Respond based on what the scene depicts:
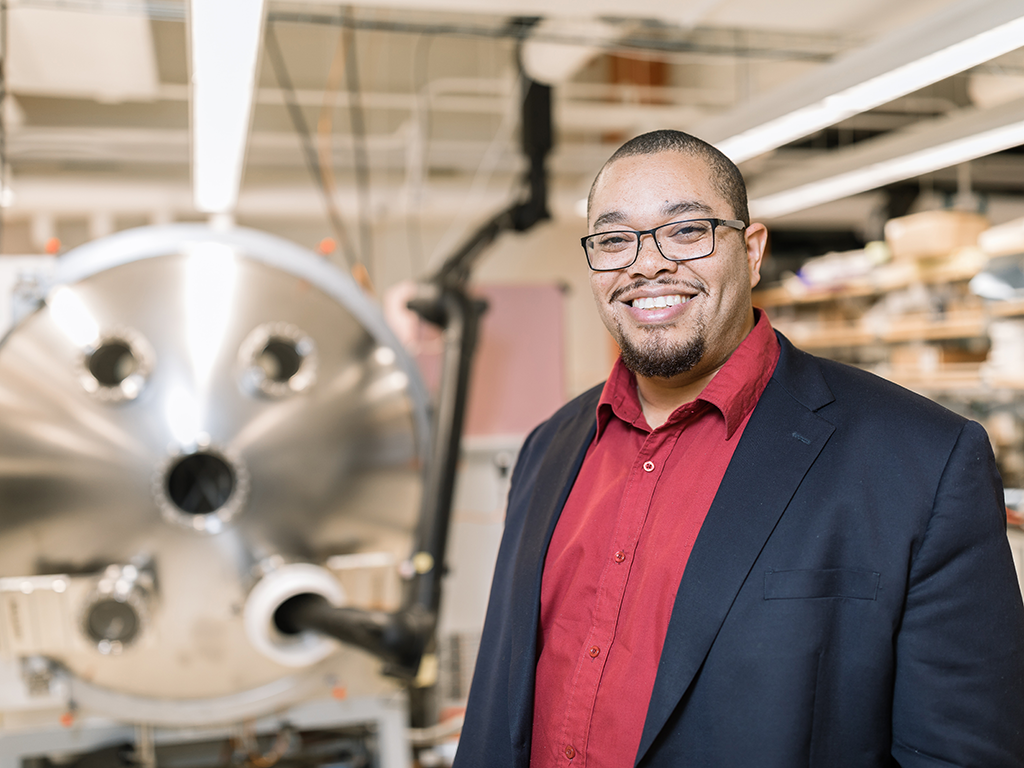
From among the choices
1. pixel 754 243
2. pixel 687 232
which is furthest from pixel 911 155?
pixel 687 232

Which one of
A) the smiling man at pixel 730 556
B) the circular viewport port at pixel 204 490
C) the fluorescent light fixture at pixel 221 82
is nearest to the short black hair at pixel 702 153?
the smiling man at pixel 730 556

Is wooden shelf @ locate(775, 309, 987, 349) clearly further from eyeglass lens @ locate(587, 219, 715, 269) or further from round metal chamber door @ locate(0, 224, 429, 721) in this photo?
eyeglass lens @ locate(587, 219, 715, 269)

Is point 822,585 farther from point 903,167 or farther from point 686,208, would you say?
point 903,167

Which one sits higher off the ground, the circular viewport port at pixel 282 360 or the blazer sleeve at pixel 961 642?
the circular viewport port at pixel 282 360

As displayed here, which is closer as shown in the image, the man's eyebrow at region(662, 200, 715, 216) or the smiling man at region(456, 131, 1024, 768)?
the smiling man at region(456, 131, 1024, 768)

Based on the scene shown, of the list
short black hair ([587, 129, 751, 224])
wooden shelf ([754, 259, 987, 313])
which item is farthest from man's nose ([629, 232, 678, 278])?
wooden shelf ([754, 259, 987, 313])

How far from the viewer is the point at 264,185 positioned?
18.3 ft

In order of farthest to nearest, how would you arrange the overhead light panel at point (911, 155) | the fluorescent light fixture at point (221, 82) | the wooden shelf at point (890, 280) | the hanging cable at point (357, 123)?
1. the wooden shelf at point (890, 280)
2. the hanging cable at point (357, 123)
3. the overhead light panel at point (911, 155)
4. the fluorescent light fixture at point (221, 82)

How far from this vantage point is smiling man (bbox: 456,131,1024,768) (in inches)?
40.4

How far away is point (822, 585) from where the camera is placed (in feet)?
3.44

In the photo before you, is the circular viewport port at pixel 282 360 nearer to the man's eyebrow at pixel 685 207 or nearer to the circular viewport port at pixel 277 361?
the circular viewport port at pixel 277 361

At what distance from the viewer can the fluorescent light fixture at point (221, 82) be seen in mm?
1479

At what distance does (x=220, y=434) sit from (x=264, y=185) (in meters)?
3.87

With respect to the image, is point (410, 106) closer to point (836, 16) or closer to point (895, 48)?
point (836, 16)
